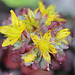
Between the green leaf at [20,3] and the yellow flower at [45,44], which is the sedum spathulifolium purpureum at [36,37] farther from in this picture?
the green leaf at [20,3]

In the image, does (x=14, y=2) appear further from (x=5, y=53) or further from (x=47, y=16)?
(x=47, y=16)

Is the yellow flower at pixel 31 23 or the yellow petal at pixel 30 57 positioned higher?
the yellow flower at pixel 31 23

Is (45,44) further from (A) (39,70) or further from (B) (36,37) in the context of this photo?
(A) (39,70)

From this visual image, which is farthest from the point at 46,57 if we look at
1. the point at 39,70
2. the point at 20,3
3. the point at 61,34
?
the point at 20,3

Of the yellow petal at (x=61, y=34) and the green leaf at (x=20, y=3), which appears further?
the green leaf at (x=20, y=3)

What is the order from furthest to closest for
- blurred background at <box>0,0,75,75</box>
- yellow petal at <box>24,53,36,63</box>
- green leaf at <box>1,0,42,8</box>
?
green leaf at <box>1,0,42,8</box> < blurred background at <box>0,0,75,75</box> < yellow petal at <box>24,53,36,63</box>

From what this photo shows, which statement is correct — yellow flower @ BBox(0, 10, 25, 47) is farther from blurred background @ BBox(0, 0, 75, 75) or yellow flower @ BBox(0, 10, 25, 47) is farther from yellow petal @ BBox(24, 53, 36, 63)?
blurred background @ BBox(0, 0, 75, 75)

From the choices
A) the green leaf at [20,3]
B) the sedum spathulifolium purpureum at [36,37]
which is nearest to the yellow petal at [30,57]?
the sedum spathulifolium purpureum at [36,37]

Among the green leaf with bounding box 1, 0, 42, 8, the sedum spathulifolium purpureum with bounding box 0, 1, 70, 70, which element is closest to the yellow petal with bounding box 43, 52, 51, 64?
the sedum spathulifolium purpureum with bounding box 0, 1, 70, 70

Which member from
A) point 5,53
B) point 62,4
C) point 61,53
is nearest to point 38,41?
point 61,53

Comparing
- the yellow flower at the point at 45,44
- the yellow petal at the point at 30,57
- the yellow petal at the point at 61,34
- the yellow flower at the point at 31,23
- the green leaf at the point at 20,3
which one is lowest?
the yellow petal at the point at 30,57

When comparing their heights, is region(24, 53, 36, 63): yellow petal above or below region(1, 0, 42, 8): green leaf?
below
